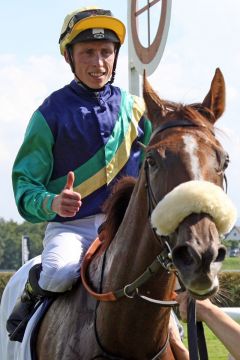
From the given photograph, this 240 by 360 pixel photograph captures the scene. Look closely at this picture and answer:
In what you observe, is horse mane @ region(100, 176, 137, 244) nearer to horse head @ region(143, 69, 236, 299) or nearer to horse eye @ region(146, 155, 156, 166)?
horse head @ region(143, 69, 236, 299)

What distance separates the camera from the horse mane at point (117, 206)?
4176 millimetres

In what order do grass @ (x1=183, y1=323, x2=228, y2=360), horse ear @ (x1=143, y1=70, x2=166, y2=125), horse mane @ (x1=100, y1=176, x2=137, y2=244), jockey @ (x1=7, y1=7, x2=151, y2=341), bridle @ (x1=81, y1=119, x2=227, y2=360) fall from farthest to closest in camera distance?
grass @ (x1=183, y1=323, x2=228, y2=360) < jockey @ (x1=7, y1=7, x2=151, y2=341) < horse mane @ (x1=100, y1=176, x2=137, y2=244) < horse ear @ (x1=143, y1=70, x2=166, y2=125) < bridle @ (x1=81, y1=119, x2=227, y2=360)

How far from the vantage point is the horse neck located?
376cm

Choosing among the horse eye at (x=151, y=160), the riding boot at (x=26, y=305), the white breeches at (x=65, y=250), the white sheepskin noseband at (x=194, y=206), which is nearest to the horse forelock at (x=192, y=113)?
the horse eye at (x=151, y=160)

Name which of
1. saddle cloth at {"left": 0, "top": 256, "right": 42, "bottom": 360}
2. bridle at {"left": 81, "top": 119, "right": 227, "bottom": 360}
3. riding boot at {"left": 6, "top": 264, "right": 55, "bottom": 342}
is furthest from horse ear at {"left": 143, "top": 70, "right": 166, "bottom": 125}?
saddle cloth at {"left": 0, "top": 256, "right": 42, "bottom": 360}

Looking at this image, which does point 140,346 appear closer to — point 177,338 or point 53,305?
point 177,338

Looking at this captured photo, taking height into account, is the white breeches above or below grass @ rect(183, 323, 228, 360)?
above

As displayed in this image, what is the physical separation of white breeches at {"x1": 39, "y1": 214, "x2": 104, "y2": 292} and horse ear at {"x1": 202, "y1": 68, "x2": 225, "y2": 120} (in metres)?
1.23

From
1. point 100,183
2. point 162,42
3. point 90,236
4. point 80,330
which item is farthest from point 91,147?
point 162,42

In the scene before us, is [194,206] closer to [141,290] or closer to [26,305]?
[141,290]

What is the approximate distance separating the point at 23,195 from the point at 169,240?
1442mm

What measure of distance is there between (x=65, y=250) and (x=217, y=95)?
131 cm

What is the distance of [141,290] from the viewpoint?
3766 millimetres

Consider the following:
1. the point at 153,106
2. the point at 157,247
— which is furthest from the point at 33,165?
the point at 157,247
